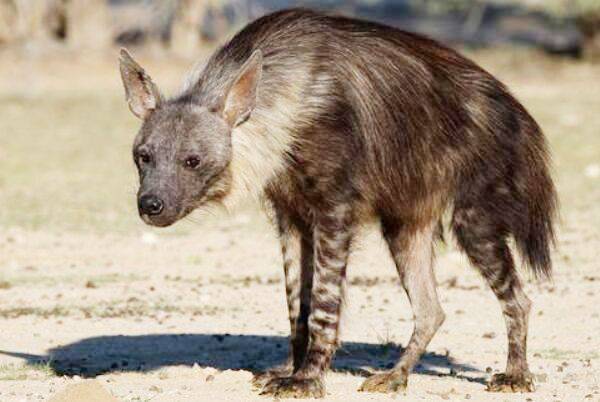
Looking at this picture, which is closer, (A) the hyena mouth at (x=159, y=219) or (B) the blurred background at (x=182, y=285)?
(A) the hyena mouth at (x=159, y=219)

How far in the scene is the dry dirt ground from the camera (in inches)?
270

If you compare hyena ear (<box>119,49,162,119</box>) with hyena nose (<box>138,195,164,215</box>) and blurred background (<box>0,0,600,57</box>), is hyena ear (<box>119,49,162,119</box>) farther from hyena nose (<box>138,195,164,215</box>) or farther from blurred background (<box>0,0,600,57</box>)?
blurred background (<box>0,0,600,57</box>)

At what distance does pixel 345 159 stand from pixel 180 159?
0.74m

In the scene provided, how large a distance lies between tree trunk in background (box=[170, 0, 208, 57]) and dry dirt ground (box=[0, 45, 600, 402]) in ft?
23.4

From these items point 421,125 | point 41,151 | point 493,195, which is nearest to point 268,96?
point 421,125

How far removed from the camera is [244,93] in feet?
20.3

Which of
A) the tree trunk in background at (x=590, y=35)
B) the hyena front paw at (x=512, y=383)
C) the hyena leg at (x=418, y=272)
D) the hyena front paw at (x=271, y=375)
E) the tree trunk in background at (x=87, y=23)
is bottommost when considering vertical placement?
the hyena front paw at (x=271, y=375)

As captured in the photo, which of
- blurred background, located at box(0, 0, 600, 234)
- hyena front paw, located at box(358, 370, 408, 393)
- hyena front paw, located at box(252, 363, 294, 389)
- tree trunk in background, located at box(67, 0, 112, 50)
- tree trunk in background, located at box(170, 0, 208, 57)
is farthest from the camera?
tree trunk in background, located at box(67, 0, 112, 50)

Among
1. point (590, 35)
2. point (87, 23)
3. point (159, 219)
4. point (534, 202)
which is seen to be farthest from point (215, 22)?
point (159, 219)

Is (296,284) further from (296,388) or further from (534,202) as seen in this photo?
(534,202)

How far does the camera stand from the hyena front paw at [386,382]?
653 centimetres

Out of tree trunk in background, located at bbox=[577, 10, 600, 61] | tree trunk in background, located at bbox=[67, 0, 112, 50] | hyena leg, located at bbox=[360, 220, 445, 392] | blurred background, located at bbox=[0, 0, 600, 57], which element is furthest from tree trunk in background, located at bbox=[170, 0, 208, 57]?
hyena leg, located at bbox=[360, 220, 445, 392]

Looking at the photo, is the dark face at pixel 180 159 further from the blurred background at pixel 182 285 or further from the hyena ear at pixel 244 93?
the blurred background at pixel 182 285

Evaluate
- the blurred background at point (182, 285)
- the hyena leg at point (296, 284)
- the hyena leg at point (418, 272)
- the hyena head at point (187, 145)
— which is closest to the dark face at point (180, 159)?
the hyena head at point (187, 145)
